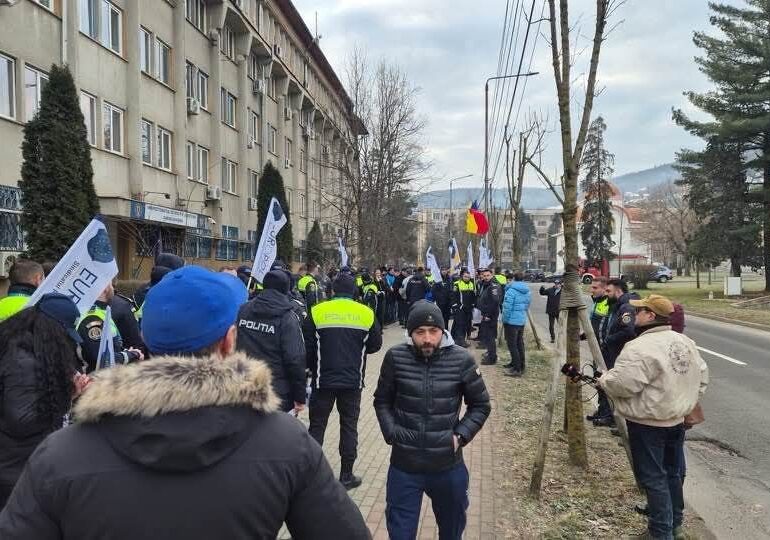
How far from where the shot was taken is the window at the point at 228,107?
27172mm

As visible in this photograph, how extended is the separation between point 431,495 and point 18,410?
2368mm

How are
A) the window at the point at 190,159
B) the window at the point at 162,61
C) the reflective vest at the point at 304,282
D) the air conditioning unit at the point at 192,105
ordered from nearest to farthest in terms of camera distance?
the reflective vest at the point at 304,282 → the window at the point at 162,61 → the air conditioning unit at the point at 192,105 → the window at the point at 190,159

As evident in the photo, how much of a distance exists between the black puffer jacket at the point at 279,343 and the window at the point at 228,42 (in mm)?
24836

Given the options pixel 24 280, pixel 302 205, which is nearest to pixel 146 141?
pixel 24 280

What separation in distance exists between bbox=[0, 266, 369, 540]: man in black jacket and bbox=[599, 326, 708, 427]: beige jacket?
3.11 meters

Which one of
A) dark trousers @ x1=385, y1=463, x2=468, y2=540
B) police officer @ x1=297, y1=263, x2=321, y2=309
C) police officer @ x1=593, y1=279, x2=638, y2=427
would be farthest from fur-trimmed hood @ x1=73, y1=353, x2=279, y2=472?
police officer @ x1=297, y1=263, x2=321, y2=309

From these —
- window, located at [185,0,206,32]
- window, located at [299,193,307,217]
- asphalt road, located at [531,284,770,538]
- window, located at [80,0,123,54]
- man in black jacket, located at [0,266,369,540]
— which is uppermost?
window, located at [185,0,206,32]

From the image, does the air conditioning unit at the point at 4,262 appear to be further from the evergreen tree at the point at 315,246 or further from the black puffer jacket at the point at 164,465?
the evergreen tree at the point at 315,246

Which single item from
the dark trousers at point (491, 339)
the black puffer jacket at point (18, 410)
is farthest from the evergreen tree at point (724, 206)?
the black puffer jacket at point (18, 410)

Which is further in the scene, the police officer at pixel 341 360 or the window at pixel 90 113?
the window at pixel 90 113

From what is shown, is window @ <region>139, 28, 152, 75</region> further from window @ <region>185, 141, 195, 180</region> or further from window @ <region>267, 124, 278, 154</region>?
window @ <region>267, 124, 278, 154</region>

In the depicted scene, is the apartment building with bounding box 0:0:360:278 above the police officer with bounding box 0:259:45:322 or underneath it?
above

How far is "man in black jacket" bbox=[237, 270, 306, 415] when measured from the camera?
4957 millimetres

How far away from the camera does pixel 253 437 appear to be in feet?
4.47
